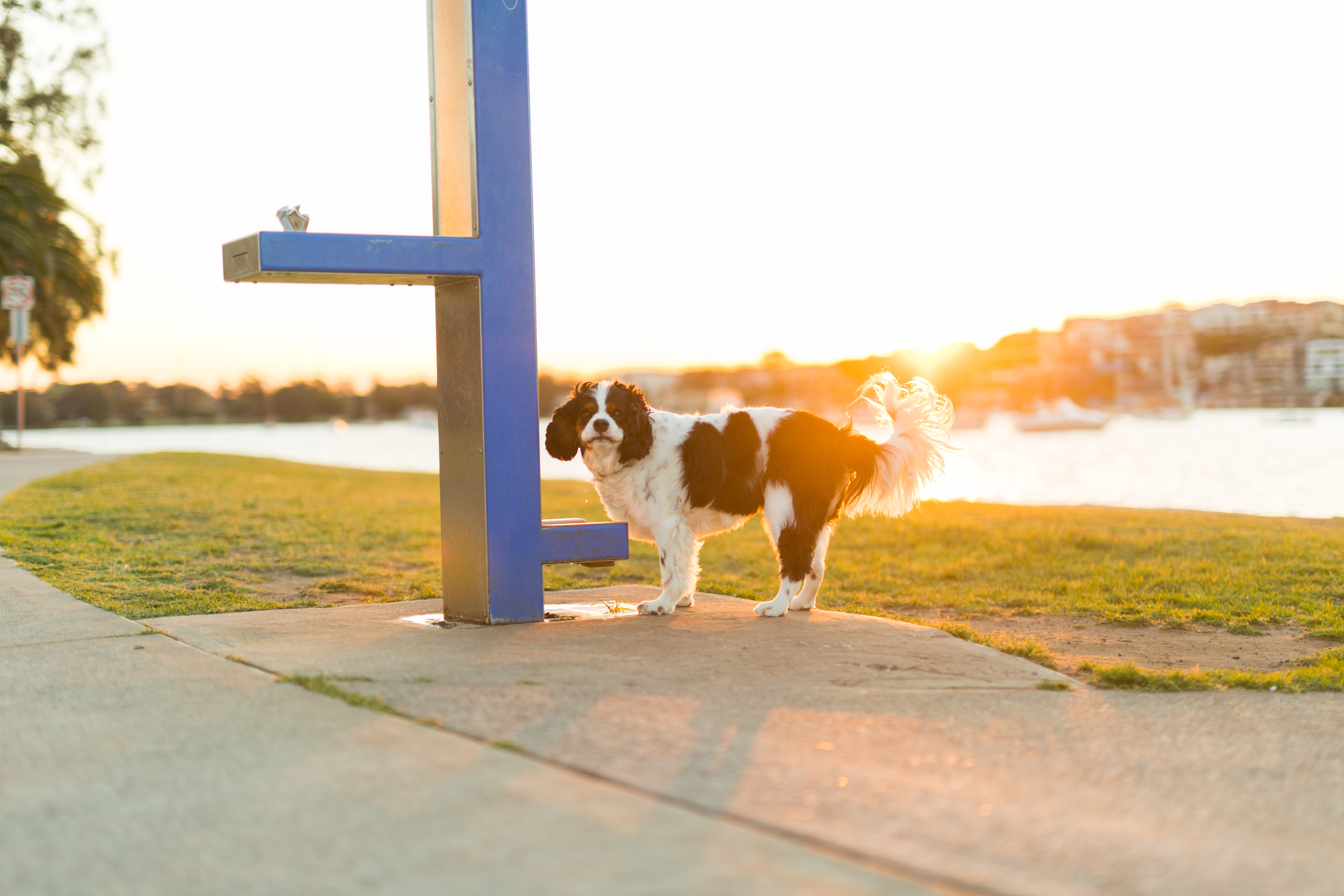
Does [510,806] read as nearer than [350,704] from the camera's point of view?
Yes

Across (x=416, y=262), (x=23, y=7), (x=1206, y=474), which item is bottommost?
(x=1206, y=474)

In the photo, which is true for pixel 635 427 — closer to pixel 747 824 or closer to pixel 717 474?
pixel 717 474

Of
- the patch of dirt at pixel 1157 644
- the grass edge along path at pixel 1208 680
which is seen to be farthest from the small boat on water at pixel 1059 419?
the grass edge along path at pixel 1208 680

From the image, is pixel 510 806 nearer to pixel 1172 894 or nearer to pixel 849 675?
pixel 1172 894

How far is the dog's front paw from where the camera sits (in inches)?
266

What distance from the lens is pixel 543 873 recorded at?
8.75 feet

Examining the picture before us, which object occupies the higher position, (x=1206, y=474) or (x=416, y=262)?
(x=416, y=262)

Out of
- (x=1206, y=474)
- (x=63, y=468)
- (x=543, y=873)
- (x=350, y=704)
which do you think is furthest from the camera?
(x=1206, y=474)

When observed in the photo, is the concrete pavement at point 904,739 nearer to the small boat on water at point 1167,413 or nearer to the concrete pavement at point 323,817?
the concrete pavement at point 323,817

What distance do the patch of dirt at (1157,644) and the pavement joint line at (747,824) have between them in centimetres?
313

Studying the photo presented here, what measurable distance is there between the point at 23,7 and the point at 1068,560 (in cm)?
2843

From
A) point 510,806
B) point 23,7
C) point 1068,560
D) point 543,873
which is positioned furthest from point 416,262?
point 23,7

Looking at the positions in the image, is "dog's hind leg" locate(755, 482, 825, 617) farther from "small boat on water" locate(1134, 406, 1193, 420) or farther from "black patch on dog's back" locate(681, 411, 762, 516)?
A: "small boat on water" locate(1134, 406, 1193, 420)

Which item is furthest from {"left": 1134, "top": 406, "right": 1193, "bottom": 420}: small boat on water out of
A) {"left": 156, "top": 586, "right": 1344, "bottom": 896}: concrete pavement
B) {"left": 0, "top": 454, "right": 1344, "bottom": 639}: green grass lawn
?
{"left": 156, "top": 586, "right": 1344, "bottom": 896}: concrete pavement
